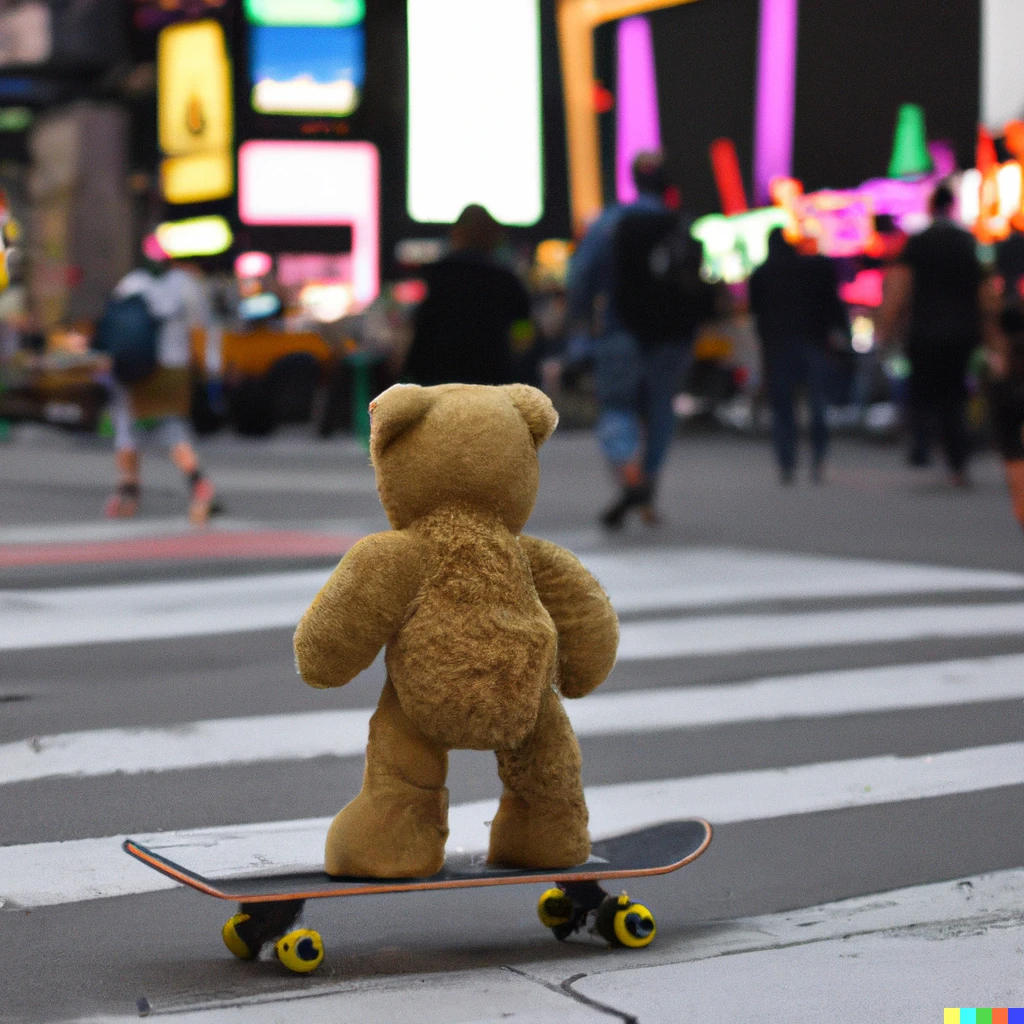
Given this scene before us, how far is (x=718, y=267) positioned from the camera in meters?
30.8

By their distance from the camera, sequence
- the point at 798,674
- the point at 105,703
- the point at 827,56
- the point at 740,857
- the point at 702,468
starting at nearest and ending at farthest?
the point at 740,857, the point at 105,703, the point at 798,674, the point at 702,468, the point at 827,56

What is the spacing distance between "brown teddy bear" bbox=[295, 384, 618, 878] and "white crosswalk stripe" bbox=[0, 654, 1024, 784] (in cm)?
178

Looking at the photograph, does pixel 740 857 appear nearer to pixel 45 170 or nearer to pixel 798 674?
pixel 798 674

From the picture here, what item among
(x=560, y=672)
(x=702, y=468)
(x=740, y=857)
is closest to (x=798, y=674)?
(x=740, y=857)

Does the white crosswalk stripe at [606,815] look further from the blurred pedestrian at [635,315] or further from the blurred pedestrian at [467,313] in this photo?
the blurred pedestrian at [635,315]

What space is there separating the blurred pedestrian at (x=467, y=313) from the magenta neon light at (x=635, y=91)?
2365 cm

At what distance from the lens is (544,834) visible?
3.56 m

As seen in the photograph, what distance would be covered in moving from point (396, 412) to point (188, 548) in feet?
22.0

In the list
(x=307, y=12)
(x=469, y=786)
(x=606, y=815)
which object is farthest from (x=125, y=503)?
(x=307, y=12)

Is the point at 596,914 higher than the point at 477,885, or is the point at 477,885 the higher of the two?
the point at 477,885

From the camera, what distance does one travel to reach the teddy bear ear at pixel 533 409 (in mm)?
3557

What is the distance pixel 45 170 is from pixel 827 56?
20.4 m

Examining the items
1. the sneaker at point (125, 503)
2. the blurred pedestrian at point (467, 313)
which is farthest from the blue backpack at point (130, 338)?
the blurred pedestrian at point (467, 313)

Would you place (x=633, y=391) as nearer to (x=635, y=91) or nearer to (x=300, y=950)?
(x=300, y=950)
